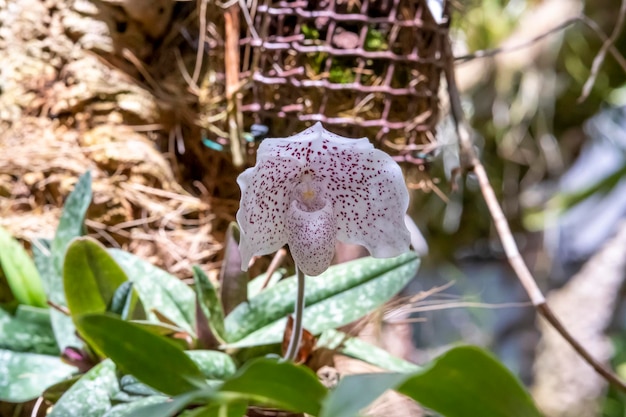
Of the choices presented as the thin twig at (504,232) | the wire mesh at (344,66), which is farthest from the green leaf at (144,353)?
the thin twig at (504,232)

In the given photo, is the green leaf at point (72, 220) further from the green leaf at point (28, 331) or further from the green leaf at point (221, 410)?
the green leaf at point (221, 410)

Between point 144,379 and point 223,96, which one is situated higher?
point 223,96

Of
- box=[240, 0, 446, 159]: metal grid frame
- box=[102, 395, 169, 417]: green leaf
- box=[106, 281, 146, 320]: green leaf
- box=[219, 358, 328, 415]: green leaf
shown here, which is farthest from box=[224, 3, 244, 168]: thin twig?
box=[219, 358, 328, 415]: green leaf

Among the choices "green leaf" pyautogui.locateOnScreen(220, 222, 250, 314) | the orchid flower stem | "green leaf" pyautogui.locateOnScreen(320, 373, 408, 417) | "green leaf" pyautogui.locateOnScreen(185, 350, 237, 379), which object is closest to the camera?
"green leaf" pyautogui.locateOnScreen(320, 373, 408, 417)

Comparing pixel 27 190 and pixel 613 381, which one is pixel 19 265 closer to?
pixel 27 190

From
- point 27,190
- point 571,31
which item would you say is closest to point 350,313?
point 27,190

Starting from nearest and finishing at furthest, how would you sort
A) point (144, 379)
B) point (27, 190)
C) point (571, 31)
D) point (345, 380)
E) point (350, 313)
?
point (345, 380) < point (144, 379) < point (350, 313) < point (27, 190) < point (571, 31)

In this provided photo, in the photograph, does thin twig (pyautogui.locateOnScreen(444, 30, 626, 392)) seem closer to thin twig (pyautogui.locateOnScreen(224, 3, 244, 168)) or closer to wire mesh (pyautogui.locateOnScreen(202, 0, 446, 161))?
wire mesh (pyautogui.locateOnScreen(202, 0, 446, 161))

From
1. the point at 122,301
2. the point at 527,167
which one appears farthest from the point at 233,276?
the point at 527,167
